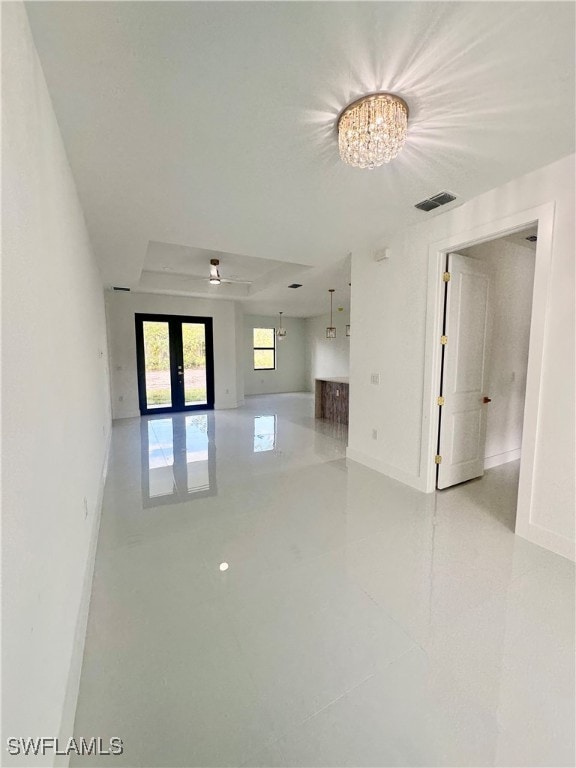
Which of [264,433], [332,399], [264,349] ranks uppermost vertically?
[264,349]

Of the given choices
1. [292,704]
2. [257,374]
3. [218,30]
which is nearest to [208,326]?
[257,374]

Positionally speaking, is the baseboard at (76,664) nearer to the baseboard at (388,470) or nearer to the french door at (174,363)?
the baseboard at (388,470)

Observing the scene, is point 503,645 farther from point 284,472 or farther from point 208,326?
point 208,326

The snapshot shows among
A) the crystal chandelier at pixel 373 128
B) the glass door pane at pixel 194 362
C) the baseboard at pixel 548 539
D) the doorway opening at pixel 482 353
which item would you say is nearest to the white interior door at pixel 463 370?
the doorway opening at pixel 482 353

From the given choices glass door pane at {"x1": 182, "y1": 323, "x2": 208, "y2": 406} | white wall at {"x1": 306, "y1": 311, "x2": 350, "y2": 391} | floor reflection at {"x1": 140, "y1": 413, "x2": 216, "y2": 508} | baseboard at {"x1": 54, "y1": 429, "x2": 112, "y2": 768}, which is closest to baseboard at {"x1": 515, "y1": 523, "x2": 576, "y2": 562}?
floor reflection at {"x1": 140, "y1": 413, "x2": 216, "y2": 508}

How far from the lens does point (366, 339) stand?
3.88m

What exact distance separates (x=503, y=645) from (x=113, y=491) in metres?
3.29

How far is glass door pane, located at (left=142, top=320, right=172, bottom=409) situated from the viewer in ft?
22.9

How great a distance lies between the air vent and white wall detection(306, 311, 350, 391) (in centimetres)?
663

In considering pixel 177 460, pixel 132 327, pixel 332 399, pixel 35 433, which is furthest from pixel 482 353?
pixel 132 327

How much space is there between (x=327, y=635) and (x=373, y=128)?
2.56 meters

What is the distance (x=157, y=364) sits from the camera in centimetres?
709

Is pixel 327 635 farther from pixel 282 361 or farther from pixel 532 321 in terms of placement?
pixel 282 361

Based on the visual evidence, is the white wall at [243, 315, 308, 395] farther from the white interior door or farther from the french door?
the white interior door
